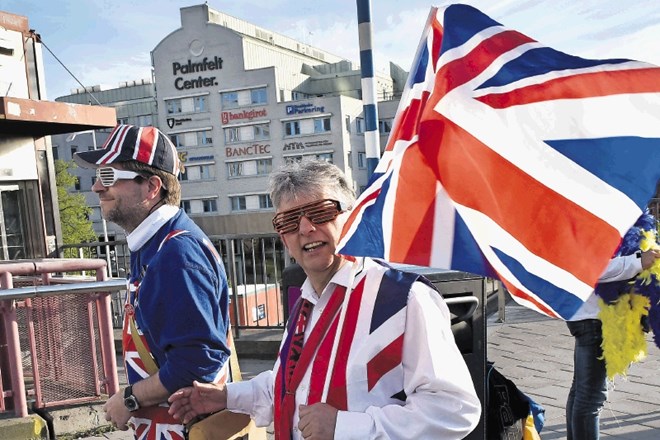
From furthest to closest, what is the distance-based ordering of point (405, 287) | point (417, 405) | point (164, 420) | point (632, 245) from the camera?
1. point (632, 245)
2. point (164, 420)
3. point (405, 287)
4. point (417, 405)

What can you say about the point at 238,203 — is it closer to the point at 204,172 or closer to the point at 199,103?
the point at 204,172

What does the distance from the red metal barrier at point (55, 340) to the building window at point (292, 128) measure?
5630cm

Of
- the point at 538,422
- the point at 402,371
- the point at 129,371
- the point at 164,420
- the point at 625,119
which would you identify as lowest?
the point at 538,422

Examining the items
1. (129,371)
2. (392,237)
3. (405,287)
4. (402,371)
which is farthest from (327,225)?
(129,371)

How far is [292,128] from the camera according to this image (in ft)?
202

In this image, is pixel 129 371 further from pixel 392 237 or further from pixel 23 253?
pixel 23 253

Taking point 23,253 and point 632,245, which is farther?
point 23,253

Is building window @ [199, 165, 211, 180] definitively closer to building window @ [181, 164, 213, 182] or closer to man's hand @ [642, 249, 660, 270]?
building window @ [181, 164, 213, 182]

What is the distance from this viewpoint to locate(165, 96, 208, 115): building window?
65.9 meters

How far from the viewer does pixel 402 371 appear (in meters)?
1.88

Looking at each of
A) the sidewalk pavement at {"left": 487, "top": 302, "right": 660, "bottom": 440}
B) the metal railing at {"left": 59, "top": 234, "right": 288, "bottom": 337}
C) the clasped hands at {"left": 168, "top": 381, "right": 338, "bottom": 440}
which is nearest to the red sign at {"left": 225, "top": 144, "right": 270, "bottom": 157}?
the metal railing at {"left": 59, "top": 234, "right": 288, "bottom": 337}

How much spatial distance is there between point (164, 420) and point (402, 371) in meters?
1.16

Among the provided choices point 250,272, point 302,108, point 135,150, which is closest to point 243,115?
point 302,108

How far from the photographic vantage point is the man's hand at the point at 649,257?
140 inches
